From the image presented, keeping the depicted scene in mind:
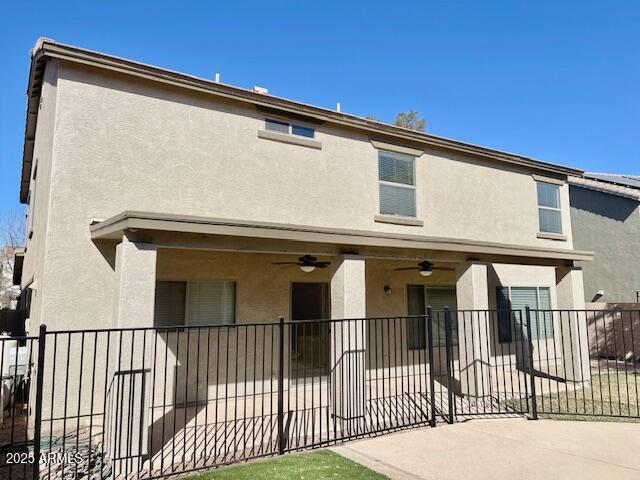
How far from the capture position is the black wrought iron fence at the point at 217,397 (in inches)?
233

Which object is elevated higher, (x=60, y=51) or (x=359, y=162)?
(x=60, y=51)

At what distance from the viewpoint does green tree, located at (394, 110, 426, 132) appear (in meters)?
36.6

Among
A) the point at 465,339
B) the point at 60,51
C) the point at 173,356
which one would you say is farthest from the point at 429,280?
the point at 60,51

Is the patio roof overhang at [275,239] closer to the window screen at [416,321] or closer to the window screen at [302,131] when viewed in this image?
the window screen at [416,321]

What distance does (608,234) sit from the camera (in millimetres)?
19594

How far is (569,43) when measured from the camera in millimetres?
13633

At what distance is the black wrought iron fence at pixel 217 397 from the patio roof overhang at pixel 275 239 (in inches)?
54.6

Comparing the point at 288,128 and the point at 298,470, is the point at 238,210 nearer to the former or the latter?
the point at 288,128

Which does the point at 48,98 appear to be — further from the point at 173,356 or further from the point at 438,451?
the point at 438,451

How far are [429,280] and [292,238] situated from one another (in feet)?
21.2

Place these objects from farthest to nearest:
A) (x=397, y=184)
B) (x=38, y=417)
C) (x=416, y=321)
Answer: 1. (x=416, y=321)
2. (x=397, y=184)
3. (x=38, y=417)

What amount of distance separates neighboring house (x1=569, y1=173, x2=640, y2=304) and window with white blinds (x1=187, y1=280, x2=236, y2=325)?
647 inches

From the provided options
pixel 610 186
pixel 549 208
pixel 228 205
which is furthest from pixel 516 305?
pixel 228 205

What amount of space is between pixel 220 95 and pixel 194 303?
448 cm
